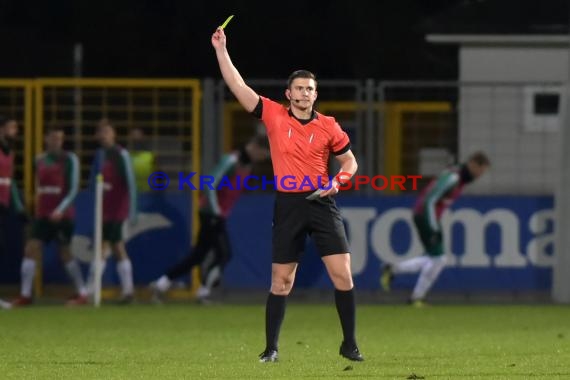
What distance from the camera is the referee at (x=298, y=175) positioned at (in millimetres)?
14773

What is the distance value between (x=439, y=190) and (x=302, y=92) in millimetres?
8546

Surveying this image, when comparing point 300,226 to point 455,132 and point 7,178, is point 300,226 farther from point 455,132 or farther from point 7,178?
point 455,132

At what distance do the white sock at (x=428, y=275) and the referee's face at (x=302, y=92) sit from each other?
8500 millimetres

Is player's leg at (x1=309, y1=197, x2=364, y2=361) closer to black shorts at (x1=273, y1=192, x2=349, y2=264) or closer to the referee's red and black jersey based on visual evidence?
black shorts at (x1=273, y1=192, x2=349, y2=264)

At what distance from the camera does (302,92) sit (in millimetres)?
14719

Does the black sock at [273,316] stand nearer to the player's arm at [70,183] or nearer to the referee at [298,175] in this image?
the referee at [298,175]

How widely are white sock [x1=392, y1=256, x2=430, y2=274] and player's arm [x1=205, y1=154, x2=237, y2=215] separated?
2134 millimetres

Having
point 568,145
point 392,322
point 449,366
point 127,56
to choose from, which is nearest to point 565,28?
point 568,145

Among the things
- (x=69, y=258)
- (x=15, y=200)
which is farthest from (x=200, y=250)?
(x=15, y=200)

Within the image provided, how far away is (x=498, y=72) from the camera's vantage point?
3020 centimetres

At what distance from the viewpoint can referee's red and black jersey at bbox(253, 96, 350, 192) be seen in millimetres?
14781

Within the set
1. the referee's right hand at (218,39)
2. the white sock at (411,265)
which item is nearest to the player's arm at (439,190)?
the white sock at (411,265)

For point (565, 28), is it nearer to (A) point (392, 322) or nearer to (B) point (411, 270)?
(B) point (411, 270)

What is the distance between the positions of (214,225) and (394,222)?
2.37m
